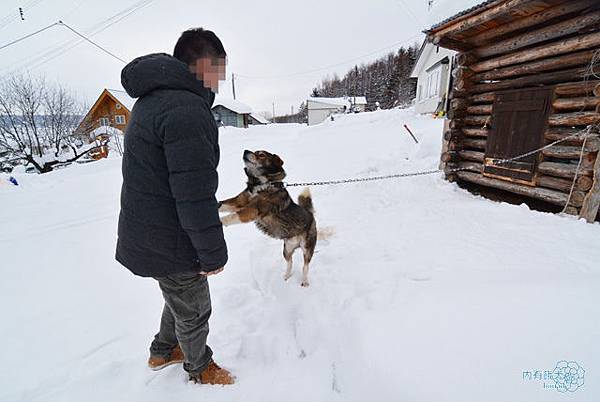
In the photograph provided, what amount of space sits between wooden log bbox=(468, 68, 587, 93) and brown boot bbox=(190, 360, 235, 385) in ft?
19.4

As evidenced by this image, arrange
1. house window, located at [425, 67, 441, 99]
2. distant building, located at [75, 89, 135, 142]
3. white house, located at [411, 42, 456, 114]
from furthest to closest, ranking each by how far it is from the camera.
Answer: distant building, located at [75, 89, 135, 142], house window, located at [425, 67, 441, 99], white house, located at [411, 42, 456, 114]

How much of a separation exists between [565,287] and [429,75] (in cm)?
2401

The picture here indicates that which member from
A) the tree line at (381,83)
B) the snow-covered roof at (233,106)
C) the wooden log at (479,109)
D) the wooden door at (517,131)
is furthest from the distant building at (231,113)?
the wooden door at (517,131)

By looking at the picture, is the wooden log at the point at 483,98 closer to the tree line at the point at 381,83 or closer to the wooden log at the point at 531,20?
the wooden log at the point at 531,20

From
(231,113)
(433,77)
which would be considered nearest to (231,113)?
(231,113)

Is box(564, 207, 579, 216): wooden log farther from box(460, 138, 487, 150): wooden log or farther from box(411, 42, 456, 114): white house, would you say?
box(411, 42, 456, 114): white house

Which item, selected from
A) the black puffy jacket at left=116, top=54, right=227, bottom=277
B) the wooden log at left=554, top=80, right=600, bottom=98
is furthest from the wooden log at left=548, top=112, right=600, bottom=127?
the black puffy jacket at left=116, top=54, right=227, bottom=277

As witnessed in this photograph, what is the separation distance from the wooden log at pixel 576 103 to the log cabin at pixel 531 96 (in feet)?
0.04

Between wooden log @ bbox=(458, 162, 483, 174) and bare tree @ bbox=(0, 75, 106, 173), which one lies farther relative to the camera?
bare tree @ bbox=(0, 75, 106, 173)

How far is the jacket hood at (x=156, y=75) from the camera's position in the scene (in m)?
1.37

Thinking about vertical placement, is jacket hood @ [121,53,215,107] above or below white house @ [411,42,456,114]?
below

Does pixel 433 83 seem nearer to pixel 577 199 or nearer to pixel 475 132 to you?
pixel 475 132

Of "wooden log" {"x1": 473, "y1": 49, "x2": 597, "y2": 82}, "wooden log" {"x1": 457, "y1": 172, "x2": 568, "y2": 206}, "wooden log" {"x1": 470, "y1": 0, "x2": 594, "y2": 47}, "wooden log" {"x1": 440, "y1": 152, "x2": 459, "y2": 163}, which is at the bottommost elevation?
"wooden log" {"x1": 457, "y1": 172, "x2": 568, "y2": 206}

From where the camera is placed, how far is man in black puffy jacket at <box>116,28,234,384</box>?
1.33 metres
